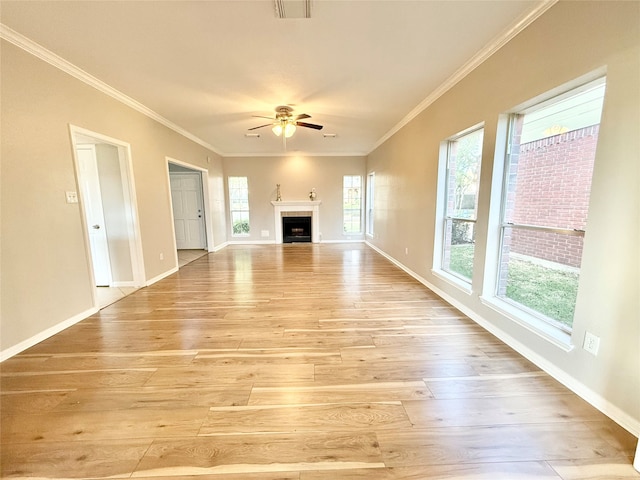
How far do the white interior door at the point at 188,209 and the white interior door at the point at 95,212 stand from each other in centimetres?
275

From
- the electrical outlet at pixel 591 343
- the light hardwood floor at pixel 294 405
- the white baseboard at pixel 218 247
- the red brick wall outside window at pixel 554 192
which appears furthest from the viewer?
the white baseboard at pixel 218 247

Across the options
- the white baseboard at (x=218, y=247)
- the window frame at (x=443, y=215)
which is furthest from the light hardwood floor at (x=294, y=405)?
the white baseboard at (x=218, y=247)

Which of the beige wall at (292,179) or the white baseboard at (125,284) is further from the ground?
the beige wall at (292,179)

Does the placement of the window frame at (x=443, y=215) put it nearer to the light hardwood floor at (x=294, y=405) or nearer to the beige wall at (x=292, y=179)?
the light hardwood floor at (x=294, y=405)

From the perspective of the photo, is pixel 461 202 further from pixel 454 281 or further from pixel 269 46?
pixel 269 46

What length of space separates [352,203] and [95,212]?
5.91m

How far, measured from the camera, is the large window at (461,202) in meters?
2.80

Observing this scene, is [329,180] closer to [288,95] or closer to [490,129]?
[288,95]

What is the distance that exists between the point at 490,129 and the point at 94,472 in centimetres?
362

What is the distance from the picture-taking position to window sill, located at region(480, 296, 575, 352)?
1722 mm

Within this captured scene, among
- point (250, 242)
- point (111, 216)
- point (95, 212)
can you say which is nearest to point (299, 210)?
point (250, 242)

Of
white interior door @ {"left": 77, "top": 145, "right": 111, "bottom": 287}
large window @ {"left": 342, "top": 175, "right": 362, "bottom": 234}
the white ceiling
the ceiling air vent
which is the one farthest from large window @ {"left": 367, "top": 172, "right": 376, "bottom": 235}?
white interior door @ {"left": 77, "top": 145, "right": 111, "bottom": 287}

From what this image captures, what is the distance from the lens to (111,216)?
365 centimetres

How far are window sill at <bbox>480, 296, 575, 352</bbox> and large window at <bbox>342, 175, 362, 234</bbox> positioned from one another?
17.7 ft
